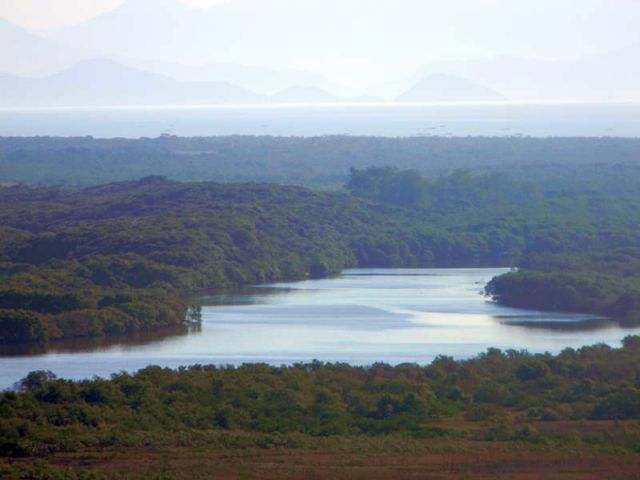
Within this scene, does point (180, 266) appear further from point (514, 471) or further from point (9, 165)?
point (9, 165)

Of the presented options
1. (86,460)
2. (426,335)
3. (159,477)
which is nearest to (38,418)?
(86,460)

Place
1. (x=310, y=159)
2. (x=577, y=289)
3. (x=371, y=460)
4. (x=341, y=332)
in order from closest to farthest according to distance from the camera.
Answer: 1. (x=371, y=460)
2. (x=341, y=332)
3. (x=577, y=289)
4. (x=310, y=159)

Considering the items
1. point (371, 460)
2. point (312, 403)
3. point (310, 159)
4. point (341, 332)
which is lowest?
point (341, 332)

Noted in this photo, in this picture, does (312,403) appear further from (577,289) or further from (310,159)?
(310,159)

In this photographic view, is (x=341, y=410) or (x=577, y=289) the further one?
(x=577, y=289)

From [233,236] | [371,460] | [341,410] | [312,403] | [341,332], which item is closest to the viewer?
[371,460]

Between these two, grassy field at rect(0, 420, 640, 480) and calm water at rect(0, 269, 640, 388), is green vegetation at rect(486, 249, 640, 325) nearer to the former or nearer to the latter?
calm water at rect(0, 269, 640, 388)

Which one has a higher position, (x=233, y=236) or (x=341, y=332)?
(x=233, y=236)

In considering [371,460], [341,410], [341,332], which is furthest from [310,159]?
[371,460]

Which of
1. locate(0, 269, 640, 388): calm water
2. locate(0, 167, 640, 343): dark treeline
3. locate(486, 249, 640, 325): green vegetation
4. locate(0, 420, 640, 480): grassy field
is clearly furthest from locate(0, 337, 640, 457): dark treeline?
locate(486, 249, 640, 325): green vegetation
